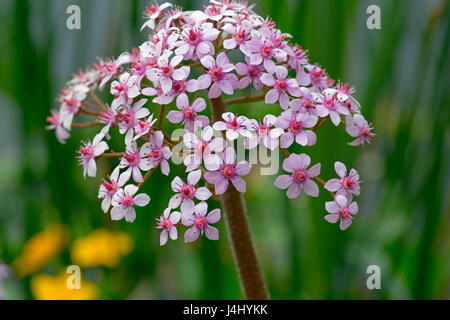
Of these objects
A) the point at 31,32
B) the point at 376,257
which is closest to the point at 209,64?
the point at 31,32

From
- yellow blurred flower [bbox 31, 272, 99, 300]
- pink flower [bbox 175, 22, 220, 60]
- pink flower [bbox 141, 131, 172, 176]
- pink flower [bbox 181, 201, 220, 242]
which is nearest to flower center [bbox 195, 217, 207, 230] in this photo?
pink flower [bbox 181, 201, 220, 242]

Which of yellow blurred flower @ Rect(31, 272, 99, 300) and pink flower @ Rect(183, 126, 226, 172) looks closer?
pink flower @ Rect(183, 126, 226, 172)

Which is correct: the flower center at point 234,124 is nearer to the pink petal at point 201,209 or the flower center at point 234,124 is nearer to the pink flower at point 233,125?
the pink flower at point 233,125

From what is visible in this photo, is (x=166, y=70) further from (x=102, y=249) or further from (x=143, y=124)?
(x=102, y=249)

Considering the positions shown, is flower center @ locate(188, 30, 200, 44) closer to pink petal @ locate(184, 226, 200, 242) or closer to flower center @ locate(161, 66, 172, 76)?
flower center @ locate(161, 66, 172, 76)

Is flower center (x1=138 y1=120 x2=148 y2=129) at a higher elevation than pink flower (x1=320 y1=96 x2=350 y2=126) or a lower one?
lower

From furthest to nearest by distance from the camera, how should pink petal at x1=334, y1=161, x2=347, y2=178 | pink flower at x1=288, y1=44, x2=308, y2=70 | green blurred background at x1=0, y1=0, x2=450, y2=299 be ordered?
green blurred background at x1=0, y1=0, x2=450, y2=299, pink flower at x1=288, y1=44, x2=308, y2=70, pink petal at x1=334, y1=161, x2=347, y2=178
